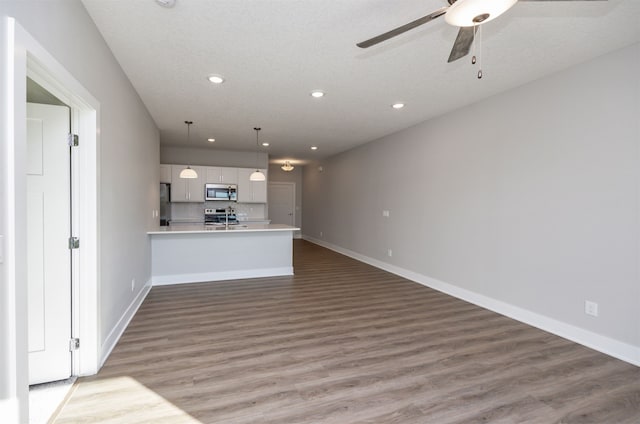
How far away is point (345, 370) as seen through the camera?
94.2 inches

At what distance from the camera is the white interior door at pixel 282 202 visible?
10242mm

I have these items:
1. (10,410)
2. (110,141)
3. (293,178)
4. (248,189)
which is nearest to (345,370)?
(10,410)

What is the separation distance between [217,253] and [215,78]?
9.34 ft

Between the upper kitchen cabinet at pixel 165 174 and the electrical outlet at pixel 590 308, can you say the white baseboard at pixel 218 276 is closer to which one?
the upper kitchen cabinet at pixel 165 174

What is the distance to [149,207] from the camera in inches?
185

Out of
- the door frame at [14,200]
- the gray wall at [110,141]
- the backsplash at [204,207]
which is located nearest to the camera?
the door frame at [14,200]

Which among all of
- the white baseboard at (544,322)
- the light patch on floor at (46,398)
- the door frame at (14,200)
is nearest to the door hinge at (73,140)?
the door frame at (14,200)

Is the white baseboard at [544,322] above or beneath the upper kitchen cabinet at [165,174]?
beneath

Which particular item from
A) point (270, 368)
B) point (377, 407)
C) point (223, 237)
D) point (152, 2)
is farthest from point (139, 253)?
point (377, 407)

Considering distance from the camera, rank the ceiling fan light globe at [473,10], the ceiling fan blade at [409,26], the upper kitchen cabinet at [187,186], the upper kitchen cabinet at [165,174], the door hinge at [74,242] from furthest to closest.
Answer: the upper kitchen cabinet at [187,186]
the upper kitchen cabinet at [165,174]
the door hinge at [74,242]
the ceiling fan blade at [409,26]
the ceiling fan light globe at [473,10]

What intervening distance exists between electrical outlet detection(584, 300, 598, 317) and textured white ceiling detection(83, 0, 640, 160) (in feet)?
7.48

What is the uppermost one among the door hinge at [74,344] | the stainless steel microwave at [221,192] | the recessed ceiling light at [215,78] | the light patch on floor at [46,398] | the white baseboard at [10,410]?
the recessed ceiling light at [215,78]

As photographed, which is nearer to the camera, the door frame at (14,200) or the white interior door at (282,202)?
the door frame at (14,200)

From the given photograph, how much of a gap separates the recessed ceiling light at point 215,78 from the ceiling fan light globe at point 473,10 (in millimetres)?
2447
